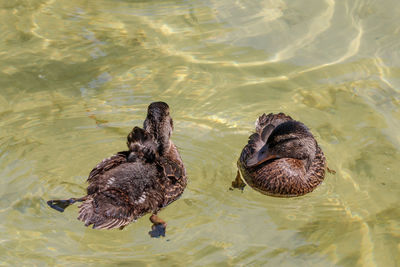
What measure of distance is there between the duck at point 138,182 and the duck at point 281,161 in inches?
30.2

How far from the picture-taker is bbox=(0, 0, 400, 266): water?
Answer: 4.87 meters

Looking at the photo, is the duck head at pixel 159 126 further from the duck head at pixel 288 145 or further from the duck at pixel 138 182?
the duck head at pixel 288 145

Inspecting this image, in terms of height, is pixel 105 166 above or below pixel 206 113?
above

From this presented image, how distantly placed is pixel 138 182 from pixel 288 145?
5.45 feet

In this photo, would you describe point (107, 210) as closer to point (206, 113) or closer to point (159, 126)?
point (159, 126)

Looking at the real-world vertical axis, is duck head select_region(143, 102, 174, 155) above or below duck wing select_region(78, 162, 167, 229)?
above

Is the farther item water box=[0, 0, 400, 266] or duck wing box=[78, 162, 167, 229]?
water box=[0, 0, 400, 266]

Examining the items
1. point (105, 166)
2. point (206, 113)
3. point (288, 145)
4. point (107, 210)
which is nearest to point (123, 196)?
point (107, 210)

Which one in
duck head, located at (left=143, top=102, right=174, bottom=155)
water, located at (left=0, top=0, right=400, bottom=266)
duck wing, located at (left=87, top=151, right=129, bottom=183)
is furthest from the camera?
duck head, located at (left=143, top=102, right=174, bottom=155)

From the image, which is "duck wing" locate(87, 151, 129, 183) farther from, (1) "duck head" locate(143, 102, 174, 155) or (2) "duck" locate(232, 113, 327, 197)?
(2) "duck" locate(232, 113, 327, 197)

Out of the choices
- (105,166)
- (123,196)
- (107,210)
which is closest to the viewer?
(107,210)

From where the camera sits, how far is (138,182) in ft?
16.0

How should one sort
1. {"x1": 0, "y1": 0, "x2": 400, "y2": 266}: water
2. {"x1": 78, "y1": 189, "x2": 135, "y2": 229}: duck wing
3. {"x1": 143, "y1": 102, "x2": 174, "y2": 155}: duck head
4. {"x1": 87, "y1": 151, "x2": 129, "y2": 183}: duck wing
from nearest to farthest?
1. {"x1": 78, "y1": 189, "x2": 135, "y2": 229}: duck wing
2. {"x1": 0, "y1": 0, "x2": 400, "y2": 266}: water
3. {"x1": 87, "y1": 151, "x2": 129, "y2": 183}: duck wing
4. {"x1": 143, "y1": 102, "x2": 174, "y2": 155}: duck head

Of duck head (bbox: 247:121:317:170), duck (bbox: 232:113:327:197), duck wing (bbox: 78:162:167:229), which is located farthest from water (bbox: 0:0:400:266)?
duck head (bbox: 247:121:317:170)
